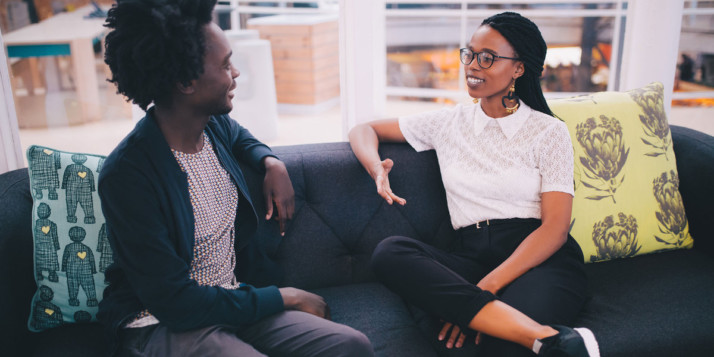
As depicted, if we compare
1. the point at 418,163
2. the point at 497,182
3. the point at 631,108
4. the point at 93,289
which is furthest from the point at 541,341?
the point at 93,289

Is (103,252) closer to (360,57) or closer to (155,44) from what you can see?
(155,44)

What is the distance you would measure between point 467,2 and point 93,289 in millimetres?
2934

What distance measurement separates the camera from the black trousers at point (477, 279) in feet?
4.68

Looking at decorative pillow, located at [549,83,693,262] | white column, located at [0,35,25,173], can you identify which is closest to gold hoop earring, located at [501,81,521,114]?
decorative pillow, located at [549,83,693,262]

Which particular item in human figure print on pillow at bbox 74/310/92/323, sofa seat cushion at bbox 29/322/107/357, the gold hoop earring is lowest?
sofa seat cushion at bbox 29/322/107/357

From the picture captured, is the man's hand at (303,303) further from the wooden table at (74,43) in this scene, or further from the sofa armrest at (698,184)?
the wooden table at (74,43)

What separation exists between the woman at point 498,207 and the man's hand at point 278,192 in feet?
0.90

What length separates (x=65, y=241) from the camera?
1.49 meters

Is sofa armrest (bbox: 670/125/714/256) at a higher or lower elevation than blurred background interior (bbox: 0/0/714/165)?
lower

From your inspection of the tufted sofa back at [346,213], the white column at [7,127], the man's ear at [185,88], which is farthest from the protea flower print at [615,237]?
the white column at [7,127]

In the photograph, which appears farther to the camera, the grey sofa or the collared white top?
the collared white top

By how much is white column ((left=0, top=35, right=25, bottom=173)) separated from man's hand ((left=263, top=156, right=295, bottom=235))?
3.19 ft

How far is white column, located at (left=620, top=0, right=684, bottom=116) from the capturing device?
7.66 ft

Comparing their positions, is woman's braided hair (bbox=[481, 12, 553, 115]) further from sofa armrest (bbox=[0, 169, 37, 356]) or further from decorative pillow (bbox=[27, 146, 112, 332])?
sofa armrest (bbox=[0, 169, 37, 356])
